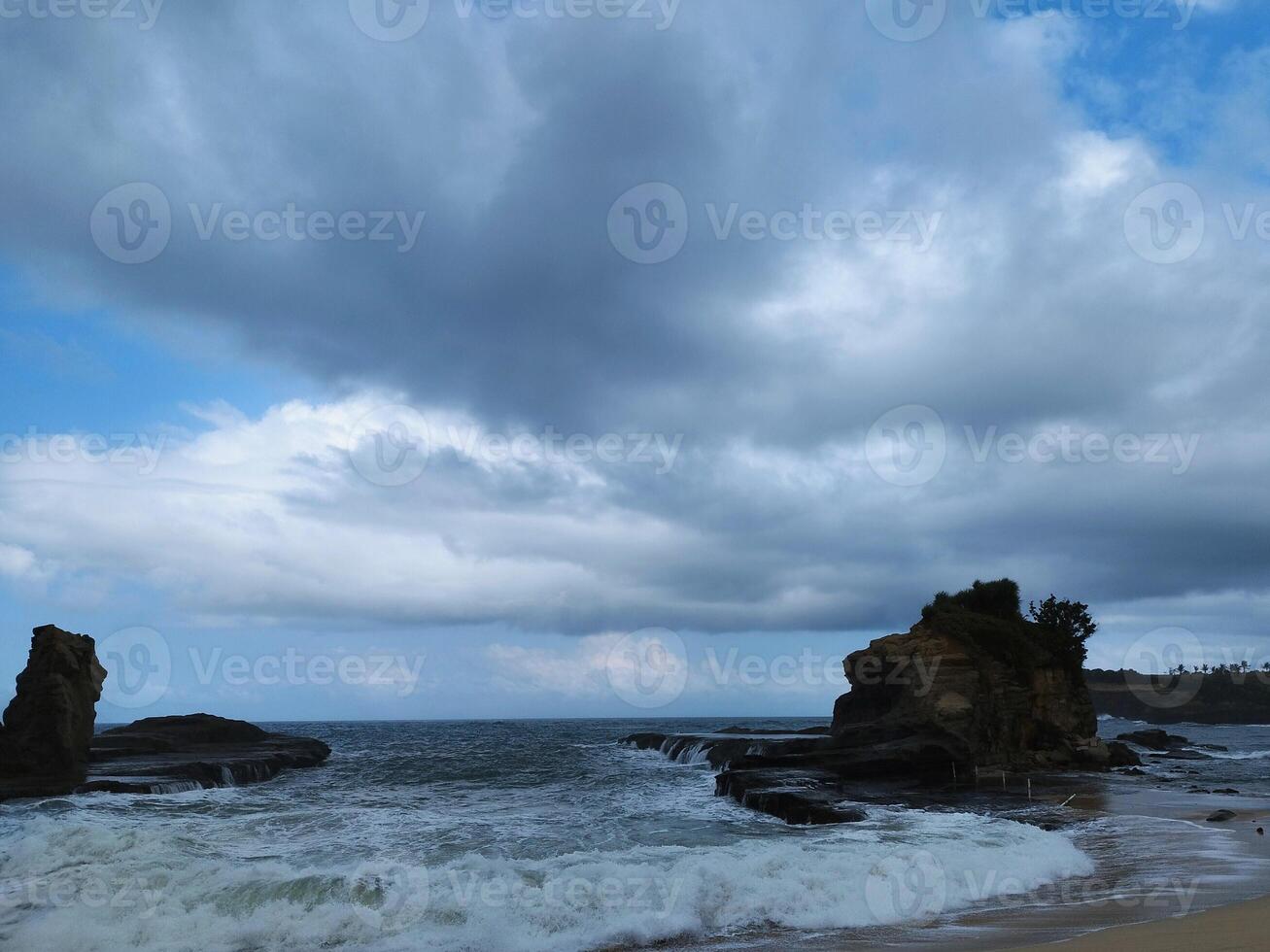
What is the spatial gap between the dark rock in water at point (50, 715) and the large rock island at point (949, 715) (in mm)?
30745

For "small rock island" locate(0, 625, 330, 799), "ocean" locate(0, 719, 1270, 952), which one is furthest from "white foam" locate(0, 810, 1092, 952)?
"small rock island" locate(0, 625, 330, 799)

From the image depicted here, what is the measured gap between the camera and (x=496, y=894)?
15.8 metres

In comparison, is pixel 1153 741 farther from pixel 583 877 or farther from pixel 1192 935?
pixel 1192 935

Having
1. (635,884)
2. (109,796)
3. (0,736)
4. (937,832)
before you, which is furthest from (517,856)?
(0,736)

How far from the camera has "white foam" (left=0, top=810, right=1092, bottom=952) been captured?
45.8ft

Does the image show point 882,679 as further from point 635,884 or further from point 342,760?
point 342,760

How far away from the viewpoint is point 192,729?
66.4 metres

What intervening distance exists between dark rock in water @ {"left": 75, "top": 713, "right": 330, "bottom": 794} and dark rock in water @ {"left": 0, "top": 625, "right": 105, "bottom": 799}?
1645 millimetres

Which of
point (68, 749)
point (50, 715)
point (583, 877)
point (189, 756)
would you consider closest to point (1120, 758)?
point (583, 877)

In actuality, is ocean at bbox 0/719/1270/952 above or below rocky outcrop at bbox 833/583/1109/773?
below

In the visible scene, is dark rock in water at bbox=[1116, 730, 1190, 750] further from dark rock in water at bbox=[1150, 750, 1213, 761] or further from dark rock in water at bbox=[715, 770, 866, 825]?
dark rock in water at bbox=[715, 770, 866, 825]

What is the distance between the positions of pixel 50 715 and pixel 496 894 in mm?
35668

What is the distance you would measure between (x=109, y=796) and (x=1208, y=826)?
37564 mm

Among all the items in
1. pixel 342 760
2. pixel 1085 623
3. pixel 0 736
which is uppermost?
pixel 1085 623
